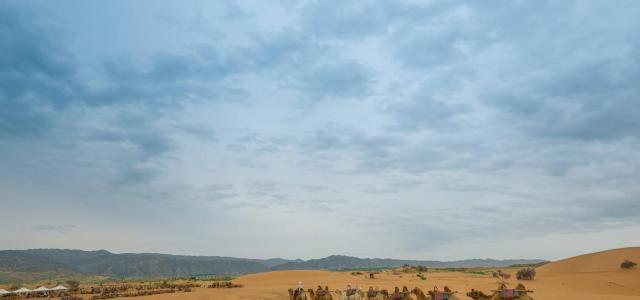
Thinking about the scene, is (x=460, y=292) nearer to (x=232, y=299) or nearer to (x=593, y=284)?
(x=593, y=284)

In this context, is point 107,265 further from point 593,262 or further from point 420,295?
point 420,295

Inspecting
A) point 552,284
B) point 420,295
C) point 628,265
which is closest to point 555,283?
point 552,284

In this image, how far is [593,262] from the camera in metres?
52.2

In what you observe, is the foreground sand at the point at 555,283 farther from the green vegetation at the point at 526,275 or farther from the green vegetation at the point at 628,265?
the green vegetation at the point at 628,265

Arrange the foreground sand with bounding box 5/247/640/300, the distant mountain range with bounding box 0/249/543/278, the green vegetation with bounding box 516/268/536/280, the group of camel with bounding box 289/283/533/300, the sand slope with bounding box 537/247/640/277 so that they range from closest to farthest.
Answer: the group of camel with bounding box 289/283/533/300
the foreground sand with bounding box 5/247/640/300
the green vegetation with bounding box 516/268/536/280
the sand slope with bounding box 537/247/640/277
the distant mountain range with bounding box 0/249/543/278

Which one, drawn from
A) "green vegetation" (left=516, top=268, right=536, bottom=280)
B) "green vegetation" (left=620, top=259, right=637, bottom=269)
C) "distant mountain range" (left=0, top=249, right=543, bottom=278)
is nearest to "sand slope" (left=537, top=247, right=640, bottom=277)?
"green vegetation" (left=620, top=259, right=637, bottom=269)

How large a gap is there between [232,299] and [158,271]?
5509 inches

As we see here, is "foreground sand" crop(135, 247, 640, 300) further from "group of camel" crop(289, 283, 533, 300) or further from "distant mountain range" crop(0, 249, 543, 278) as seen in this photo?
"distant mountain range" crop(0, 249, 543, 278)

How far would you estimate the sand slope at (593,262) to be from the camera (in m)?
49.1

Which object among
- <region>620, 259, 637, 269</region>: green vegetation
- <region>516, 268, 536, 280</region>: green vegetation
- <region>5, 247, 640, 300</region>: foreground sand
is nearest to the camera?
<region>5, 247, 640, 300</region>: foreground sand

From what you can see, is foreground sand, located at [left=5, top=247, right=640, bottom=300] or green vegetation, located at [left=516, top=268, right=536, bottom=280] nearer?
foreground sand, located at [left=5, top=247, right=640, bottom=300]

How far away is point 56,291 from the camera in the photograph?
44.1 meters

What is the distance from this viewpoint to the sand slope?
4906cm

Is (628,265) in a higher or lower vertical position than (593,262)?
lower
